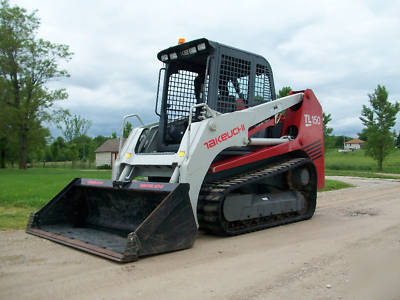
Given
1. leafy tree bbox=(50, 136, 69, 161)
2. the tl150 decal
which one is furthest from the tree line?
leafy tree bbox=(50, 136, 69, 161)

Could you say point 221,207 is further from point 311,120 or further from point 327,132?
point 327,132

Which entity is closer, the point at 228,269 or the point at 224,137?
the point at 228,269

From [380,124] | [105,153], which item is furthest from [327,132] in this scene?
[105,153]

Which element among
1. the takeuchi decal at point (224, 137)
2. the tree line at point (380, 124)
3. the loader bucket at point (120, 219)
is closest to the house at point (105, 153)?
the tree line at point (380, 124)

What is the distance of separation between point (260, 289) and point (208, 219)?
2.11 metres

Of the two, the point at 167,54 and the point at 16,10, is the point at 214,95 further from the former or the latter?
the point at 16,10

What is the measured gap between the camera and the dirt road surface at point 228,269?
349 centimetres

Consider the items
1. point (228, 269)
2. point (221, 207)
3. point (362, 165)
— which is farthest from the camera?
point (362, 165)

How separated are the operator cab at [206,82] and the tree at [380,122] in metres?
24.2

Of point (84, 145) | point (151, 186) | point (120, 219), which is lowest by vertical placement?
point (120, 219)

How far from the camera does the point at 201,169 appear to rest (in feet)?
18.2

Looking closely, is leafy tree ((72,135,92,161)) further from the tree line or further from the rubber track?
the rubber track

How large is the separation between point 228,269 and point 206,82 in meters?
3.31

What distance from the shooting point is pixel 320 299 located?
3.27m
